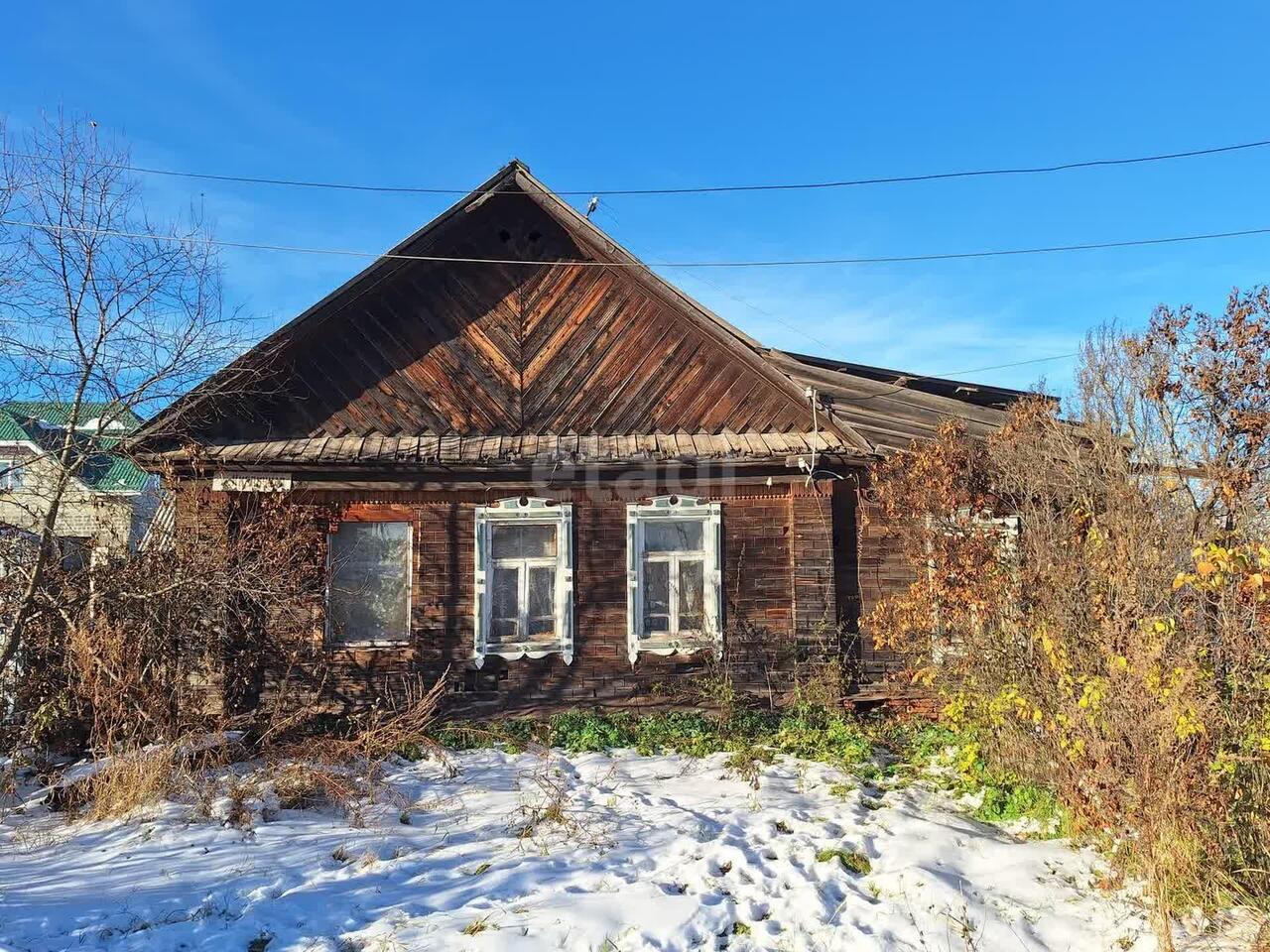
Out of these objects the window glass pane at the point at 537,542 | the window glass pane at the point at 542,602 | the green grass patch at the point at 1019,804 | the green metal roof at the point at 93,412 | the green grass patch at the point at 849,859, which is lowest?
the green grass patch at the point at 849,859

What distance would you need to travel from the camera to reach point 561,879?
5004 millimetres

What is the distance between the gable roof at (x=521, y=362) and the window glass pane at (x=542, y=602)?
5.01 ft

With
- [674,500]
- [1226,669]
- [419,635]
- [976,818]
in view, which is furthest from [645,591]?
[1226,669]

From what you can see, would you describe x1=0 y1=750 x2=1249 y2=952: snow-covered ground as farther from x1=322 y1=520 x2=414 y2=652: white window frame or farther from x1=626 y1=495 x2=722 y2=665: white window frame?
x1=322 y1=520 x2=414 y2=652: white window frame

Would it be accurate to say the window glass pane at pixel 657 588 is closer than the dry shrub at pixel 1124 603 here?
No

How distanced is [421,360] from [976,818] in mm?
6847

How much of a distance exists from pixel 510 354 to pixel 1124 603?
6366 mm

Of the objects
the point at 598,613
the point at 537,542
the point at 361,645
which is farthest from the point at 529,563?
the point at 361,645

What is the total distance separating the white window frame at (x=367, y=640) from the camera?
855 centimetres

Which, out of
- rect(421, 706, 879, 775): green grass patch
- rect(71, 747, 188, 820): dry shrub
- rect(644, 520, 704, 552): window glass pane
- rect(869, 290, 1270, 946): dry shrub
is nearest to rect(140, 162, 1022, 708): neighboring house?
rect(644, 520, 704, 552): window glass pane

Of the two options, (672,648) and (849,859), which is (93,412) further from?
(849,859)

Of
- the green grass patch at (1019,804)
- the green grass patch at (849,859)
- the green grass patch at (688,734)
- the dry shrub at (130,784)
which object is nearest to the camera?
the green grass patch at (849,859)

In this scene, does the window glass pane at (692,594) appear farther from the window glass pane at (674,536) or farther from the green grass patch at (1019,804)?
the green grass patch at (1019,804)

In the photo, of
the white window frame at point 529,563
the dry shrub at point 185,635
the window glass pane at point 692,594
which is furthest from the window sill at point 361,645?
the window glass pane at point 692,594
